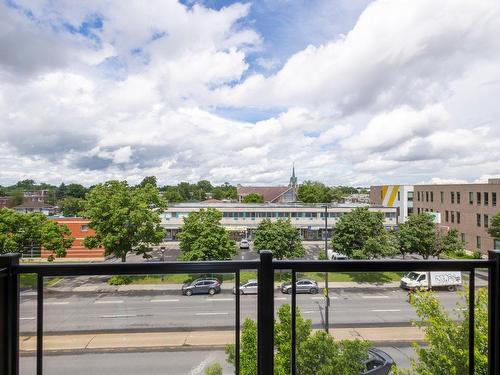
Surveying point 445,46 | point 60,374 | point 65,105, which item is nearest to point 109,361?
point 60,374

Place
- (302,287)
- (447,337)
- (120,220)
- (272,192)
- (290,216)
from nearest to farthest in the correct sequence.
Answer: (302,287), (447,337), (120,220), (290,216), (272,192)

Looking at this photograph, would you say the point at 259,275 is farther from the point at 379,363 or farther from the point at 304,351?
the point at 379,363

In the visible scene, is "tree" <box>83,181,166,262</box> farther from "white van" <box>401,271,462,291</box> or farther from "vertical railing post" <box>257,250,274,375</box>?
"white van" <box>401,271,462,291</box>

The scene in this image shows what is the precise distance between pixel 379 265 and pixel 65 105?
23512 mm

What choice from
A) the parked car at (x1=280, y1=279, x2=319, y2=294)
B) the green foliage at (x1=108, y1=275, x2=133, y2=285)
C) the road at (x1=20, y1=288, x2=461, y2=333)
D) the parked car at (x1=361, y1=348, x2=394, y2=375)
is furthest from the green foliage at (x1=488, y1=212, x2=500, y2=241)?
the green foliage at (x1=108, y1=275, x2=133, y2=285)

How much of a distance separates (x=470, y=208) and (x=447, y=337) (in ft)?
84.6

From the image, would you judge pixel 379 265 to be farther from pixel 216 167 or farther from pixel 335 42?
pixel 216 167

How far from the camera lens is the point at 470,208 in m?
22.5

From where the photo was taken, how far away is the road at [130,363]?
4.14ft

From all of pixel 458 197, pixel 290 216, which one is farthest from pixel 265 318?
pixel 458 197

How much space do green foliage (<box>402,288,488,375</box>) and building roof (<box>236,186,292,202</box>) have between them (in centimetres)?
5031

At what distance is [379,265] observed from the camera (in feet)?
4.31

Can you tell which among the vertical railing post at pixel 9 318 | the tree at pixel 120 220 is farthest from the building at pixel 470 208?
the vertical railing post at pixel 9 318

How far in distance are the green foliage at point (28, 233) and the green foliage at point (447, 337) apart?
44.3ft
